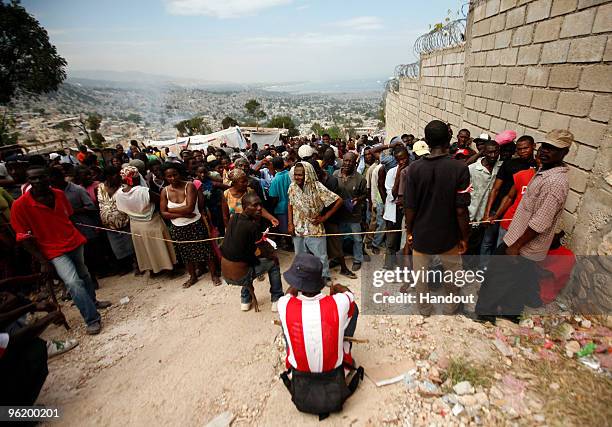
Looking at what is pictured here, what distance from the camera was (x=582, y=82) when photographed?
2.90m

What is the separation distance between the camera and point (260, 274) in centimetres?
350

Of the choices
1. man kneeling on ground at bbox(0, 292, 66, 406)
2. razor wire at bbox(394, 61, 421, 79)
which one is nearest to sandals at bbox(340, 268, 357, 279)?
man kneeling on ground at bbox(0, 292, 66, 406)

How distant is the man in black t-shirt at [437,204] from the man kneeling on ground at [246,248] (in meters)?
1.56

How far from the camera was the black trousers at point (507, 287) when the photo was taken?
285 cm

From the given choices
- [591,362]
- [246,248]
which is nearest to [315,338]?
[246,248]

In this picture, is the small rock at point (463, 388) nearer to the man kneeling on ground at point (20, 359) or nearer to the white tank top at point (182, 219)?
the man kneeling on ground at point (20, 359)

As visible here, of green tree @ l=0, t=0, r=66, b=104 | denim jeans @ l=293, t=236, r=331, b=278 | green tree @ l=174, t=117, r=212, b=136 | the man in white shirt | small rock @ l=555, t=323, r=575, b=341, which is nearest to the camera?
small rock @ l=555, t=323, r=575, b=341

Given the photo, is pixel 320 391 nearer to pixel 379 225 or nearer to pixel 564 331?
pixel 564 331

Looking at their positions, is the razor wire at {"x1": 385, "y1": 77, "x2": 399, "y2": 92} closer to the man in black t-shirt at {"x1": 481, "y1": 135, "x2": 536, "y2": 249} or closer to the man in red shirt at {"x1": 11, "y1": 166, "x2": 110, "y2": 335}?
the man in black t-shirt at {"x1": 481, "y1": 135, "x2": 536, "y2": 249}

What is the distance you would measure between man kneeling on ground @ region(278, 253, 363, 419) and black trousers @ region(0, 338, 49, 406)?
6.78ft

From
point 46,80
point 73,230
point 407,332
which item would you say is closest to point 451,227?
point 407,332

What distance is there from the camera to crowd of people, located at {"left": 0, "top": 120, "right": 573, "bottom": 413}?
2.39m

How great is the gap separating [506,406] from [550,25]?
3928 mm

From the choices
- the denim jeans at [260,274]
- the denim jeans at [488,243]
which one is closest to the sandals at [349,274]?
the denim jeans at [260,274]
